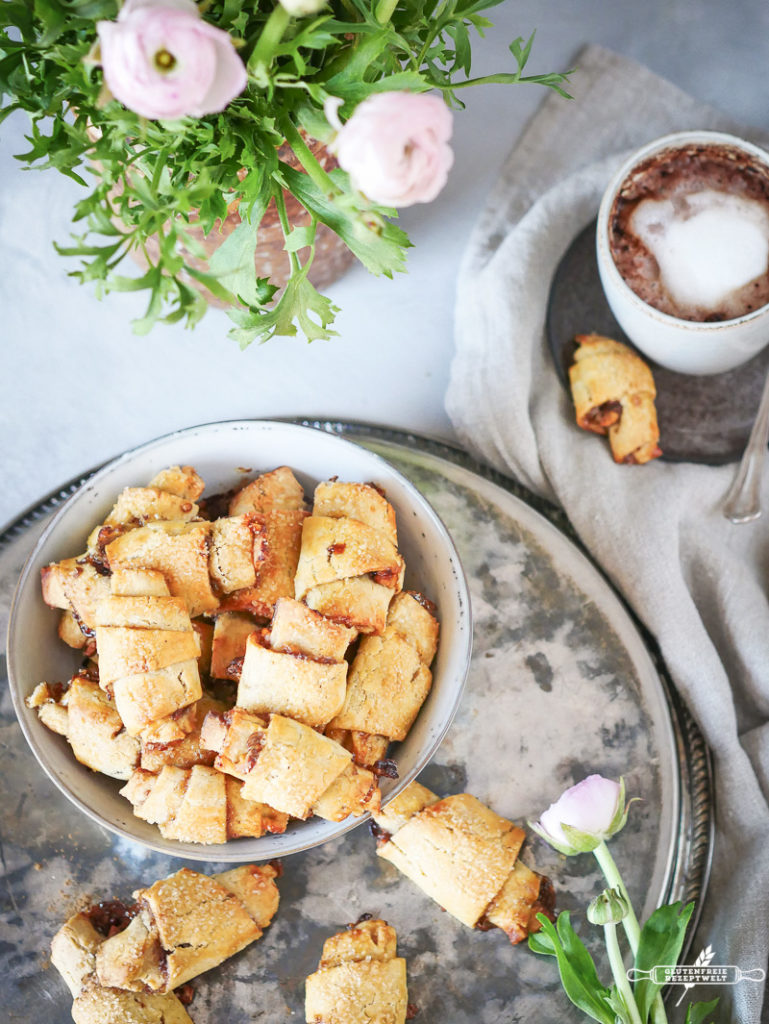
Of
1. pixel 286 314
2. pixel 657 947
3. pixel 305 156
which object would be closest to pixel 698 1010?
pixel 657 947

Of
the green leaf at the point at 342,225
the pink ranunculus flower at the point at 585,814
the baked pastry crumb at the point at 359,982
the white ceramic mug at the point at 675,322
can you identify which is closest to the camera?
the green leaf at the point at 342,225

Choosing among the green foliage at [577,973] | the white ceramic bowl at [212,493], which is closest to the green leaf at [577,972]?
the green foliage at [577,973]

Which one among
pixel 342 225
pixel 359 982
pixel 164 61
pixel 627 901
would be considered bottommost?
pixel 359 982

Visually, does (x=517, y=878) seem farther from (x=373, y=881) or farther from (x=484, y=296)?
(x=484, y=296)

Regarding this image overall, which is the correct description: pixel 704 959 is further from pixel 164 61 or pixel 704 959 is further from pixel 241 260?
pixel 164 61

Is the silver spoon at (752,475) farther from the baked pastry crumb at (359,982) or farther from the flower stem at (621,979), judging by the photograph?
the baked pastry crumb at (359,982)

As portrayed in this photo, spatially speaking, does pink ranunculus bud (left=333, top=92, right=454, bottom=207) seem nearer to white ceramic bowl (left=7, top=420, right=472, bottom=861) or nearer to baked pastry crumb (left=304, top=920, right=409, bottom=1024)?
white ceramic bowl (left=7, top=420, right=472, bottom=861)

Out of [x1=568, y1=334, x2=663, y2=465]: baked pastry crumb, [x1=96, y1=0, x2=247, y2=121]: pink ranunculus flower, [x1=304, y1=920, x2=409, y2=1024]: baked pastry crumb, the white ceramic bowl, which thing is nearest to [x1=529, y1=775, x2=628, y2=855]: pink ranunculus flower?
the white ceramic bowl
